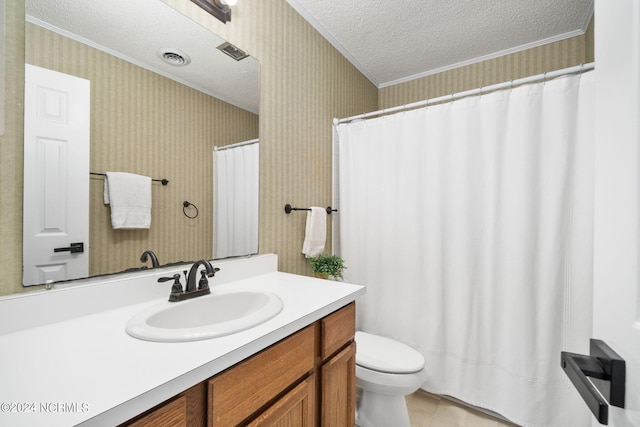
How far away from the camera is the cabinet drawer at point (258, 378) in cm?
64

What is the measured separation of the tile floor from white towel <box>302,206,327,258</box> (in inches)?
44.0

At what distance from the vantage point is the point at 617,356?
0.42 meters

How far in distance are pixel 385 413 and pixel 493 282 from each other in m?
0.93

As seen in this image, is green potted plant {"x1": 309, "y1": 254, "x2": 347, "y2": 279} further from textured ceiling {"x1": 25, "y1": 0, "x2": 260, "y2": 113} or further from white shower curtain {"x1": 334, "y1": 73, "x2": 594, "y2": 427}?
textured ceiling {"x1": 25, "y1": 0, "x2": 260, "y2": 113}

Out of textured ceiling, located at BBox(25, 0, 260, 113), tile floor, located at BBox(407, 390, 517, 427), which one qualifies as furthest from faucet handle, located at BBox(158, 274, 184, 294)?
tile floor, located at BBox(407, 390, 517, 427)

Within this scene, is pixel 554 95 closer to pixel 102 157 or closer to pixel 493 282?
pixel 493 282

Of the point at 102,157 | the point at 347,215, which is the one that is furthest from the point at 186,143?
the point at 347,215

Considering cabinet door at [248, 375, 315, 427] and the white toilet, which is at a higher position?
cabinet door at [248, 375, 315, 427]

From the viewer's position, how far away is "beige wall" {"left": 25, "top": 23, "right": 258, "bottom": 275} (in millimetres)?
930

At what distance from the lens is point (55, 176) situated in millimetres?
862

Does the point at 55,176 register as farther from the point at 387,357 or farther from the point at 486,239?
the point at 486,239

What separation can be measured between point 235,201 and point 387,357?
3.69 feet

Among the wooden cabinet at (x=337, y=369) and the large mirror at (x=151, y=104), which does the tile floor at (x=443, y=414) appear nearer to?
the wooden cabinet at (x=337, y=369)

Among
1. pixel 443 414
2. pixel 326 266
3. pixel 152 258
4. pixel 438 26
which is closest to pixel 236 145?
pixel 152 258
